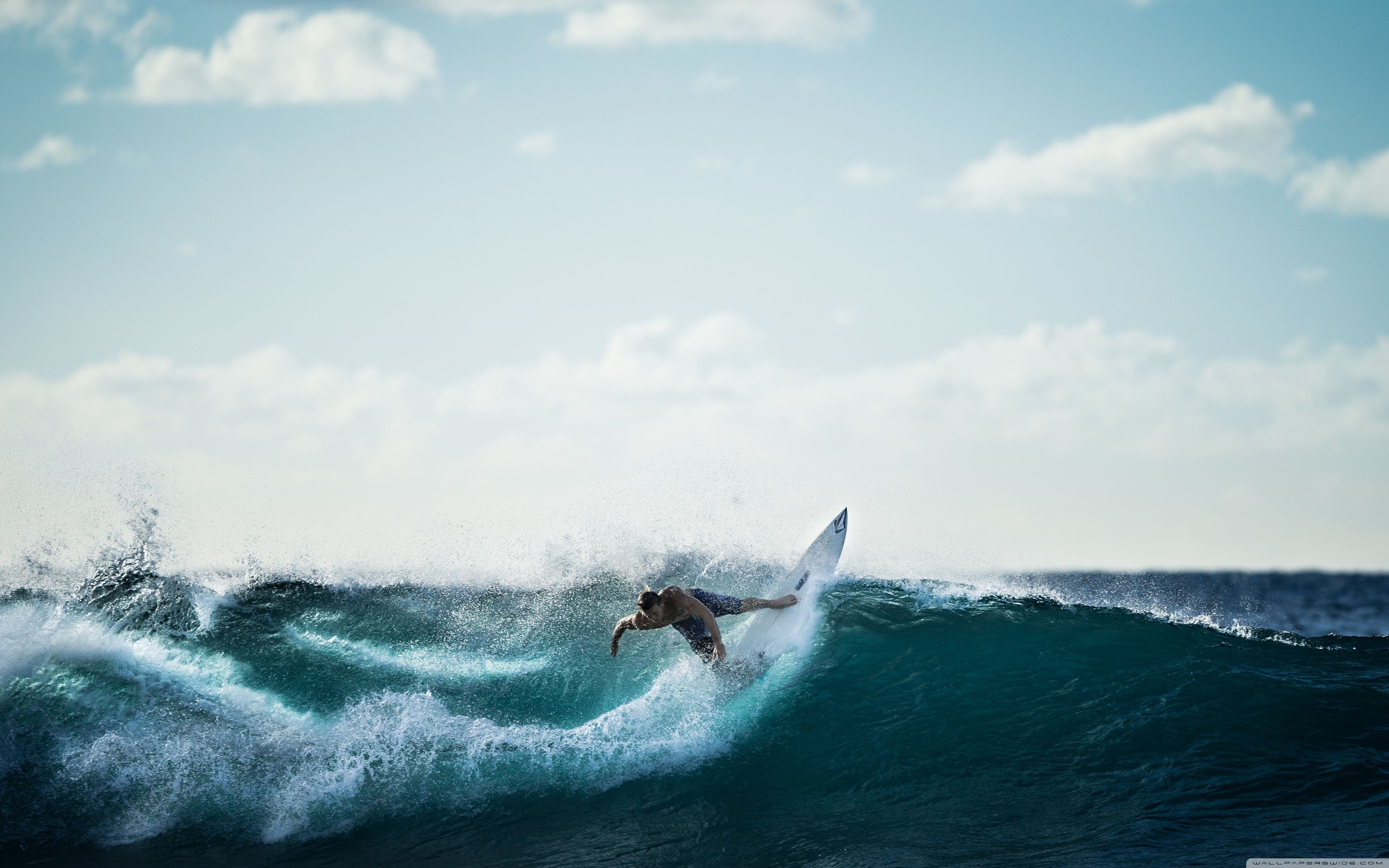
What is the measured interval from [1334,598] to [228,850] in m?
21.4

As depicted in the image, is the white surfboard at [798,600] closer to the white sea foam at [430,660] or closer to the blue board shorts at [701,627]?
the blue board shorts at [701,627]

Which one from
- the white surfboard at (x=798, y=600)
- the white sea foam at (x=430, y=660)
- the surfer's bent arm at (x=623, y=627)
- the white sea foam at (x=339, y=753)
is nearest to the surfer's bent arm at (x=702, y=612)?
the surfer's bent arm at (x=623, y=627)

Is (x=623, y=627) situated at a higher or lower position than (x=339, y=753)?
higher

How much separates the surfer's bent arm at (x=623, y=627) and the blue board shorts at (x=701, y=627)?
388mm

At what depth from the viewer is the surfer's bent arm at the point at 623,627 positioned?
259 inches

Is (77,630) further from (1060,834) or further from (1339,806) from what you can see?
(1339,806)

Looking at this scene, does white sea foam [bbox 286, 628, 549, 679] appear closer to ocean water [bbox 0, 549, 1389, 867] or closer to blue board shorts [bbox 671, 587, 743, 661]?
ocean water [bbox 0, 549, 1389, 867]

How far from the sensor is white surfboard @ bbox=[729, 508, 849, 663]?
7.48 m

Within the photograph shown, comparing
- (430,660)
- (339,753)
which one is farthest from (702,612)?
(430,660)

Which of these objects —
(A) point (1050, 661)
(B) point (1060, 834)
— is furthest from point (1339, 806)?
(A) point (1050, 661)

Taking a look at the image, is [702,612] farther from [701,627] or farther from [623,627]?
[623,627]

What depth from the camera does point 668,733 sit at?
638 cm

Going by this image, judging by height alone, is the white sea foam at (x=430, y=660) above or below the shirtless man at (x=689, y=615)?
below

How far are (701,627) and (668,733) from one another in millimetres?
902
